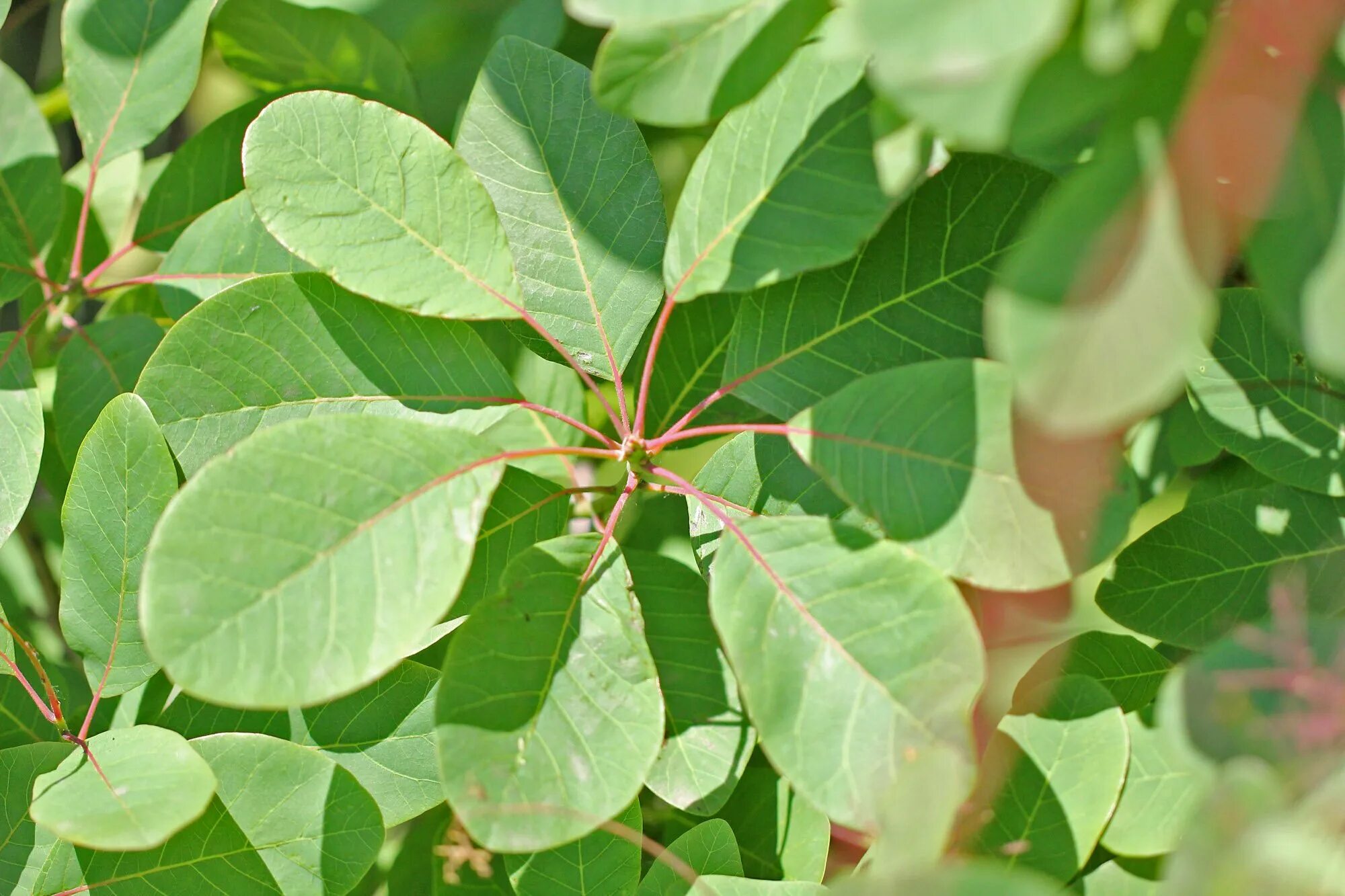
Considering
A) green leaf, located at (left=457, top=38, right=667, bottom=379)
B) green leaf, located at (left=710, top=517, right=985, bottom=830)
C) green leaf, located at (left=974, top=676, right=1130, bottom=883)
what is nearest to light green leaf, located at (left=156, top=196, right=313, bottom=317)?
green leaf, located at (left=457, top=38, right=667, bottom=379)

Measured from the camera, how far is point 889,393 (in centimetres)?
71

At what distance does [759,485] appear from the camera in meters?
0.87

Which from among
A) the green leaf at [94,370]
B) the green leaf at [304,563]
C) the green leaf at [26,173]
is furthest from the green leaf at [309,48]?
the green leaf at [304,563]

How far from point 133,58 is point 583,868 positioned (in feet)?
3.19

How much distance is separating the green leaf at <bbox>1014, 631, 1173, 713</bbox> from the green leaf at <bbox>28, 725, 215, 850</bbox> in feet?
2.38

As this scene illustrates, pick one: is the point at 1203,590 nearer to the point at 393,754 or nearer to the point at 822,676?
the point at 822,676

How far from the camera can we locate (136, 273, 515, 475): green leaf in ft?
2.72

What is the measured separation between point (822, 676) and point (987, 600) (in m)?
0.45

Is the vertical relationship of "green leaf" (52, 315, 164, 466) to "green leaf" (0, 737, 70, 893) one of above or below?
above

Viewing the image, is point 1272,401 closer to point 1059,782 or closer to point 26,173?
point 1059,782

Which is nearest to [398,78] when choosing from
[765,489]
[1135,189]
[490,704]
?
[765,489]

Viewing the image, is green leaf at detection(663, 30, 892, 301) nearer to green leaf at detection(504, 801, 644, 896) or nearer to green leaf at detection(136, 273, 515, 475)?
green leaf at detection(136, 273, 515, 475)

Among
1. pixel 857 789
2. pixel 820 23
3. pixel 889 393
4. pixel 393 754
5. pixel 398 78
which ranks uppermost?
pixel 820 23

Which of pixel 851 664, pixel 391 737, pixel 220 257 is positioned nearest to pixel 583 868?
pixel 391 737
